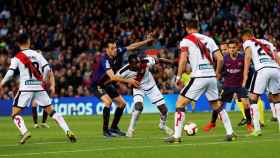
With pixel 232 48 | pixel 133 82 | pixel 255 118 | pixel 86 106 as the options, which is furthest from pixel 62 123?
pixel 86 106

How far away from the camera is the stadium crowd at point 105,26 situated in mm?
38781

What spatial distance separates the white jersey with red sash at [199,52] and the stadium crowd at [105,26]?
69.4 ft

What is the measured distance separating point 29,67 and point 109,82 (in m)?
3.56

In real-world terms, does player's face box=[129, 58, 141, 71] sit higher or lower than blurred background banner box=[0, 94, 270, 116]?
higher

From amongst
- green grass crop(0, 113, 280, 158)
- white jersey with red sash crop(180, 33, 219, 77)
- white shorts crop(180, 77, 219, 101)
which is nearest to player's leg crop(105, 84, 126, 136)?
green grass crop(0, 113, 280, 158)

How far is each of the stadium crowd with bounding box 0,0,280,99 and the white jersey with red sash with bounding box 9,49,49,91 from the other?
20.1 meters

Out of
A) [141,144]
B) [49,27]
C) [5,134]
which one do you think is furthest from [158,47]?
[141,144]

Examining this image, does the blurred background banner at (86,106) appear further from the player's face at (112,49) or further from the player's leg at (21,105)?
the player's leg at (21,105)

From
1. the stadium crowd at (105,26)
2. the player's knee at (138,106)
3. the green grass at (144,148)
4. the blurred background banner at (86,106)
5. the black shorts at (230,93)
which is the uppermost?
the stadium crowd at (105,26)

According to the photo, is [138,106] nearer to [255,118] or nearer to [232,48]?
[255,118]

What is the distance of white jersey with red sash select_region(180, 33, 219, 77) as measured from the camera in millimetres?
16391

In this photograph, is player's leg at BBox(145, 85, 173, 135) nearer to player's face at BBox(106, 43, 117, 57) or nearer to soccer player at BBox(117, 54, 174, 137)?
soccer player at BBox(117, 54, 174, 137)

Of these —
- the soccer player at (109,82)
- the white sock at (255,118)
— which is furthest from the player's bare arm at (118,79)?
the white sock at (255,118)

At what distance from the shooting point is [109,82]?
2084cm
